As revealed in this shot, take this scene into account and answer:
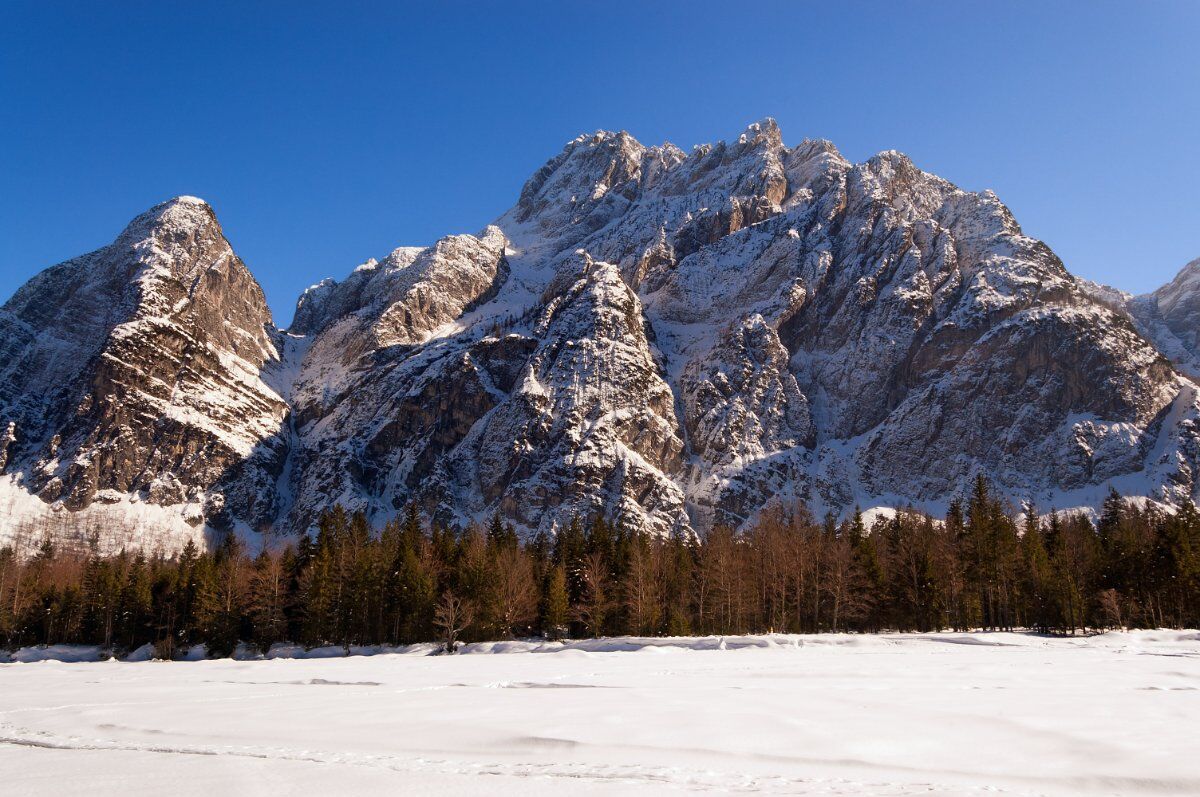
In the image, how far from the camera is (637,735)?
14961 millimetres

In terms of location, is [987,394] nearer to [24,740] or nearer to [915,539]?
[915,539]

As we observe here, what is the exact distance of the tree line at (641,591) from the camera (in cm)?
6794

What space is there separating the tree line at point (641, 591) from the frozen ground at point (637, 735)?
39.7m

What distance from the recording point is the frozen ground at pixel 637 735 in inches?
451

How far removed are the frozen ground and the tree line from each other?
130ft

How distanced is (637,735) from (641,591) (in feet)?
182

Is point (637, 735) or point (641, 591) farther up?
point (637, 735)

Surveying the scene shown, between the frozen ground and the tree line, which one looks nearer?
the frozen ground

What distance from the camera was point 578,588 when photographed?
7594 cm

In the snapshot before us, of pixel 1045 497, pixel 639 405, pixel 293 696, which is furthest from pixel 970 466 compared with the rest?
pixel 293 696

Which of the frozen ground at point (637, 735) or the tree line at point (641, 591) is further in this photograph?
the tree line at point (641, 591)

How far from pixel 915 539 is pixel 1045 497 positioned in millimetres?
111180

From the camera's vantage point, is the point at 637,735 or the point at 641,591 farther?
the point at 641,591

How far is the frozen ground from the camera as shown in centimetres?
1145
